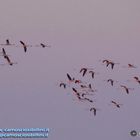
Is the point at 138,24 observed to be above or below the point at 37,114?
above

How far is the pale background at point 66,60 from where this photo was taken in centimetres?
183

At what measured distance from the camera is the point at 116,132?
1913mm

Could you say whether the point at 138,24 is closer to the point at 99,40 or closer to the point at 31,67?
the point at 99,40

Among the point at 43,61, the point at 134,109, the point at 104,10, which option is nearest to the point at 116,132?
the point at 134,109

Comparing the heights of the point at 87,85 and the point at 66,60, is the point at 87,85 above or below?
below

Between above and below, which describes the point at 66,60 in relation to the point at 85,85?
above

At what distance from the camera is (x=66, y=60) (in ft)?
6.15

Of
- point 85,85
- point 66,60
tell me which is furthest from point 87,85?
point 66,60

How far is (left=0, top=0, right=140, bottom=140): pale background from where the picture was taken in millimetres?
1834

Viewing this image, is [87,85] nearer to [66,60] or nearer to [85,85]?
[85,85]

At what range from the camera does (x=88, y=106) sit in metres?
1.89

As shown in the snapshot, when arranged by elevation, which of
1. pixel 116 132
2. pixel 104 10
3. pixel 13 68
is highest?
pixel 104 10

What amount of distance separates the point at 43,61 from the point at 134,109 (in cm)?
61

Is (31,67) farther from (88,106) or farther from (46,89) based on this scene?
(88,106)
